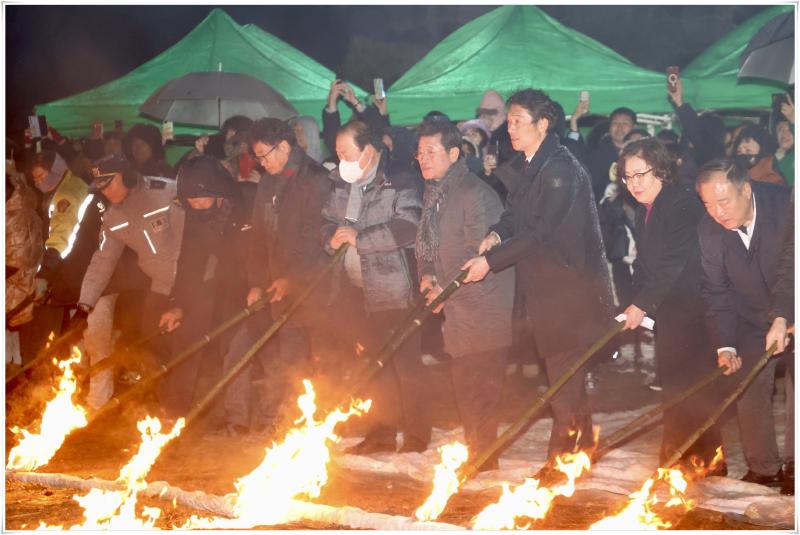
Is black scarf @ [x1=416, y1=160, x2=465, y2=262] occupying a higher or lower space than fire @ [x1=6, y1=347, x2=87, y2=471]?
higher

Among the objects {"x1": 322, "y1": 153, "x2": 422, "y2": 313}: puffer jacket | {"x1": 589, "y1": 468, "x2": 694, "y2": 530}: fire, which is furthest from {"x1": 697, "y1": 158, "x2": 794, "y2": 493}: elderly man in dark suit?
{"x1": 322, "y1": 153, "x2": 422, "y2": 313}: puffer jacket

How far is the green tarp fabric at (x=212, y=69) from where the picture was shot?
11477mm

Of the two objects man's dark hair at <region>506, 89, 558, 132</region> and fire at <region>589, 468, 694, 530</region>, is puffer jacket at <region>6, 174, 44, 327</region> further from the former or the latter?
fire at <region>589, 468, 694, 530</region>

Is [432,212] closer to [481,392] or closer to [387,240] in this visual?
[387,240]

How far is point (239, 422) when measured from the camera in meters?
7.51

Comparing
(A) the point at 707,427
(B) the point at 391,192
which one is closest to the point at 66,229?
(B) the point at 391,192

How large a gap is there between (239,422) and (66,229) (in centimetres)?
222

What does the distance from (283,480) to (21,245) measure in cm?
379

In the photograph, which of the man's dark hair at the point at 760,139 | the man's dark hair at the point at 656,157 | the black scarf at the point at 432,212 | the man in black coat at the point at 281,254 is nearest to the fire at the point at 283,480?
the man in black coat at the point at 281,254

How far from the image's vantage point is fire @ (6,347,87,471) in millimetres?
6598

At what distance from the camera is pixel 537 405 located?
223 inches

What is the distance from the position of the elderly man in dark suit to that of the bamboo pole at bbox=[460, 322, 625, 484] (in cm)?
58

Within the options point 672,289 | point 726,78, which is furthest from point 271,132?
point 726,78

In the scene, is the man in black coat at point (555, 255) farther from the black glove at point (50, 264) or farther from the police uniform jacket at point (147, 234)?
the black glove at point (50, 264)
